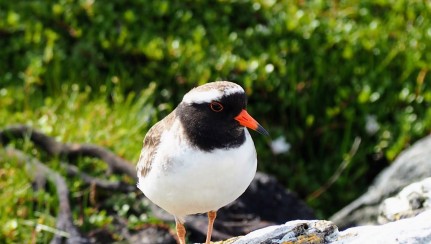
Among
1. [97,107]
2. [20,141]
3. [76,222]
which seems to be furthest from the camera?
[97,107]

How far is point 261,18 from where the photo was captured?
9266 mm

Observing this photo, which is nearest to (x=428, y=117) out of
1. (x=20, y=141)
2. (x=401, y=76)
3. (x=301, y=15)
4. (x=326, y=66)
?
(x=401, y=76)

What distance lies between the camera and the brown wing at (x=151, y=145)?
5004 mm

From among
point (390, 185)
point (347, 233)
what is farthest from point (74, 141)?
point (347, 233)

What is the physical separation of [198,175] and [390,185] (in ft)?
10.2

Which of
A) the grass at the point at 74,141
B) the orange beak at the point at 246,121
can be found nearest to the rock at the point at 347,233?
the orange beak at the point at 246,121

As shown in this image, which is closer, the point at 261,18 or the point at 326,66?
the point at 326,66

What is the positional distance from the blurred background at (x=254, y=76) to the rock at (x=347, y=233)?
10.2 ft

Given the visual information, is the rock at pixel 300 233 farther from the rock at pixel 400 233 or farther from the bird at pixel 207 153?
the bird at pixel 207 153

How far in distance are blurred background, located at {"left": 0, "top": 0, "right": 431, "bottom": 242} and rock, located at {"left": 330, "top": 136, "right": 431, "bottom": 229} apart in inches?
26.4

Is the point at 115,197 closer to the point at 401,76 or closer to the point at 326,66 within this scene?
the point at 326,66

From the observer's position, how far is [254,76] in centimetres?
827

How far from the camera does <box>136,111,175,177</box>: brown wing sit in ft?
16.4

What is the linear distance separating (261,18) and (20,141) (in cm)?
314
